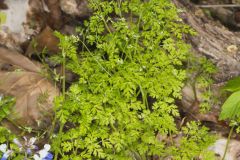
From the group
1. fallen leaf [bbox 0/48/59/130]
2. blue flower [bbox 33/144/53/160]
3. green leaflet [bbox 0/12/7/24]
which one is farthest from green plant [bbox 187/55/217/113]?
green leaflet [bbox 0/12/7/24]

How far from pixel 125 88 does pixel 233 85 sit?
2.68 ft

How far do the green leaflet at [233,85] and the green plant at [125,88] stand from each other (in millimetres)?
363

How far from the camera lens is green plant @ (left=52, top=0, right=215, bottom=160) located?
3.15 metres

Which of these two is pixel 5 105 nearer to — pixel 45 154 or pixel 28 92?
pixel 28 92

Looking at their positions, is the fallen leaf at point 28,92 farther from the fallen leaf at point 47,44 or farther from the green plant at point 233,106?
the green plant at point 233,106

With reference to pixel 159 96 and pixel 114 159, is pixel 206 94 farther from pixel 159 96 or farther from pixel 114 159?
pixel 114 159

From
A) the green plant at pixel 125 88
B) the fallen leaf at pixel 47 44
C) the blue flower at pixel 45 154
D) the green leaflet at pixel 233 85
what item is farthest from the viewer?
the fallen leaf at pixel 47 44

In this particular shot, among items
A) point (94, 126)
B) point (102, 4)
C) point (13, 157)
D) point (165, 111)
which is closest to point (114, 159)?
point (94, 126)

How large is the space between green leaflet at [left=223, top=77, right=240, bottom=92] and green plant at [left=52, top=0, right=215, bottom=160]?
363 mm

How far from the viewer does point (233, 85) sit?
11.1 ft

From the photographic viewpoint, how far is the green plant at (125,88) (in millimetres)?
3154

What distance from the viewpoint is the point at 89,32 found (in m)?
3.65

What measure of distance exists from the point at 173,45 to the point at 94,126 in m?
0.85

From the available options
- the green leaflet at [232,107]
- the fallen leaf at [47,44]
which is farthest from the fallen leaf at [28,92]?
the green leaflet at [232,107]
